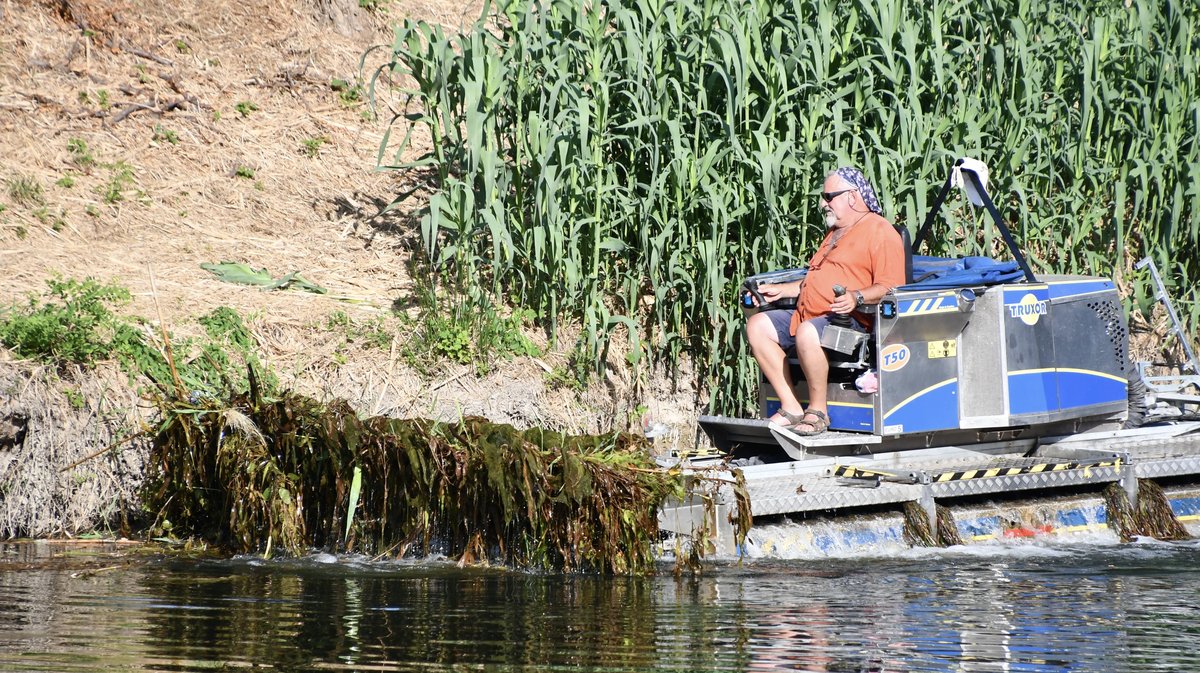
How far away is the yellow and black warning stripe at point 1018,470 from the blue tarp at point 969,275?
3.47 feet

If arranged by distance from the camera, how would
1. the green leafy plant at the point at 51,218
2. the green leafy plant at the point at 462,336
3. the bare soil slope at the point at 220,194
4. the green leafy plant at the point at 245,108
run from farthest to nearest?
1. the green leafy plant at the point at 245,108
2. the green leafy plant at the point at 51,218
3. the green leafy plant at the point at 462,336
4. the bare soil slope at the point at 220,194

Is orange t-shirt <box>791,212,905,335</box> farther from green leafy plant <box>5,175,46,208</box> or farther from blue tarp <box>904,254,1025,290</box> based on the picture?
green leafy plant <box>5,175,46,208</box>

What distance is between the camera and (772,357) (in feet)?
26.4

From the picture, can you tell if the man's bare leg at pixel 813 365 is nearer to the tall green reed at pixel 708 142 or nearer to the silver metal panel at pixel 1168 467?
the tall green reed at pixel 708 142

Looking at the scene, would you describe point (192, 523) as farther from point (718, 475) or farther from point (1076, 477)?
point (1076, 477)

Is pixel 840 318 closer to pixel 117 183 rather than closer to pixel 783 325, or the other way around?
pixel 783 325

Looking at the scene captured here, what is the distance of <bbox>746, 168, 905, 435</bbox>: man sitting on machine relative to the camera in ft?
25.6

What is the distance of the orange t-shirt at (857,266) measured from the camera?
7.92 meters

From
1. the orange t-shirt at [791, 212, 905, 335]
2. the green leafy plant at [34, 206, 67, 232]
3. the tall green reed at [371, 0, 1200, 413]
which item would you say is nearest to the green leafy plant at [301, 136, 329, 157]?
the green leafy plant at [34, 206, 67, 232]

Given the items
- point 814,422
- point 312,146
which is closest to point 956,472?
point 814,422

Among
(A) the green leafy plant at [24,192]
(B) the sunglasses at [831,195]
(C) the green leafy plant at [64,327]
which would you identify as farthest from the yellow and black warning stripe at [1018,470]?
(A) the green leafy plant at [24,192]

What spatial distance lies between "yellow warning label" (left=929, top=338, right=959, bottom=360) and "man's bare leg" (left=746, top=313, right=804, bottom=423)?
823 millimetres

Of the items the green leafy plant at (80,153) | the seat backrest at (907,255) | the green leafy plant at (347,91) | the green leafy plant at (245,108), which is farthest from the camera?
the green leafy plant at (347,91)

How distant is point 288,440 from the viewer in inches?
287
